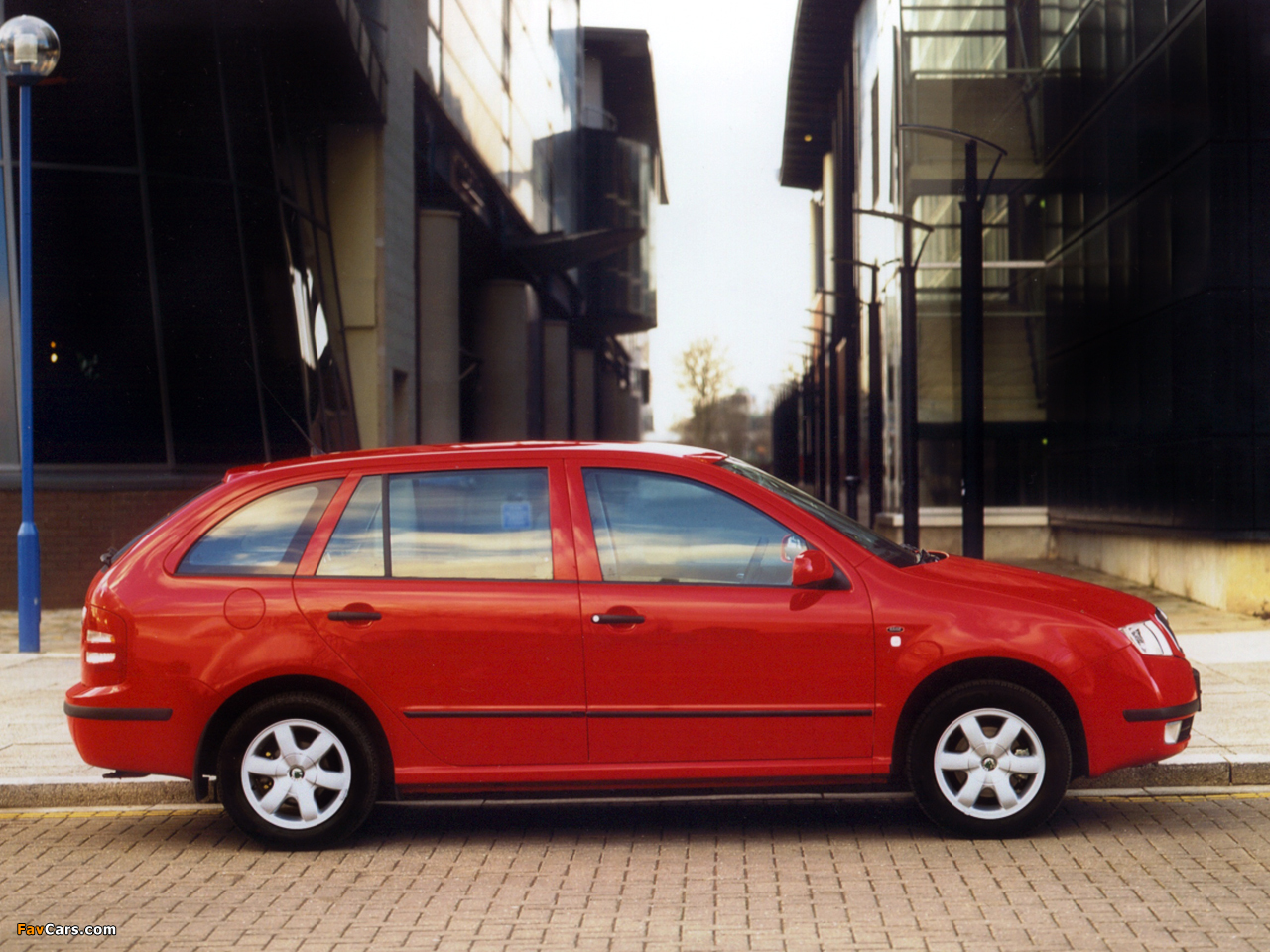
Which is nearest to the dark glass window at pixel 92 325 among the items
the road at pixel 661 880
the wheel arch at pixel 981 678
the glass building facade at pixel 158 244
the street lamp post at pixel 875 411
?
the glass building facade at pixel 158 244

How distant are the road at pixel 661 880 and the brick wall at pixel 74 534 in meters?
9.67

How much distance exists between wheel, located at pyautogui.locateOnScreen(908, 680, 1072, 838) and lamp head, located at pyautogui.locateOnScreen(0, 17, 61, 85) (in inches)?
383

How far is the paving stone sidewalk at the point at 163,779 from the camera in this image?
22.6ft

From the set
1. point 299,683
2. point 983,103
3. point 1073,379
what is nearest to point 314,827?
point 299,683

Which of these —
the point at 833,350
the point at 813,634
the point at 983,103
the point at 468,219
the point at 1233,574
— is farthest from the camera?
the point at 833,350

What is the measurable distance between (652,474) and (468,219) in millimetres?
24561

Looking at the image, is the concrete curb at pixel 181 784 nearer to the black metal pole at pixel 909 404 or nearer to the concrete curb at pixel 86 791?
the concrete curb at pixel 86 791

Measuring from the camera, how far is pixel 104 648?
19.6ft

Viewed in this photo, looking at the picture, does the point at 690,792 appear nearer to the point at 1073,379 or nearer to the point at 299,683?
the point at 299,683

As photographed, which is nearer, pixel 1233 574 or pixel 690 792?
pixel 690 792

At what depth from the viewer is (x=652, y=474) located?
609 centimetres

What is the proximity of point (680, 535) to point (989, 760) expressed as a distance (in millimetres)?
1498

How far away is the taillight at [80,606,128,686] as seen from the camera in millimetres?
5949

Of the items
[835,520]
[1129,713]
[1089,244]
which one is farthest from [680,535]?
[1089,244]
